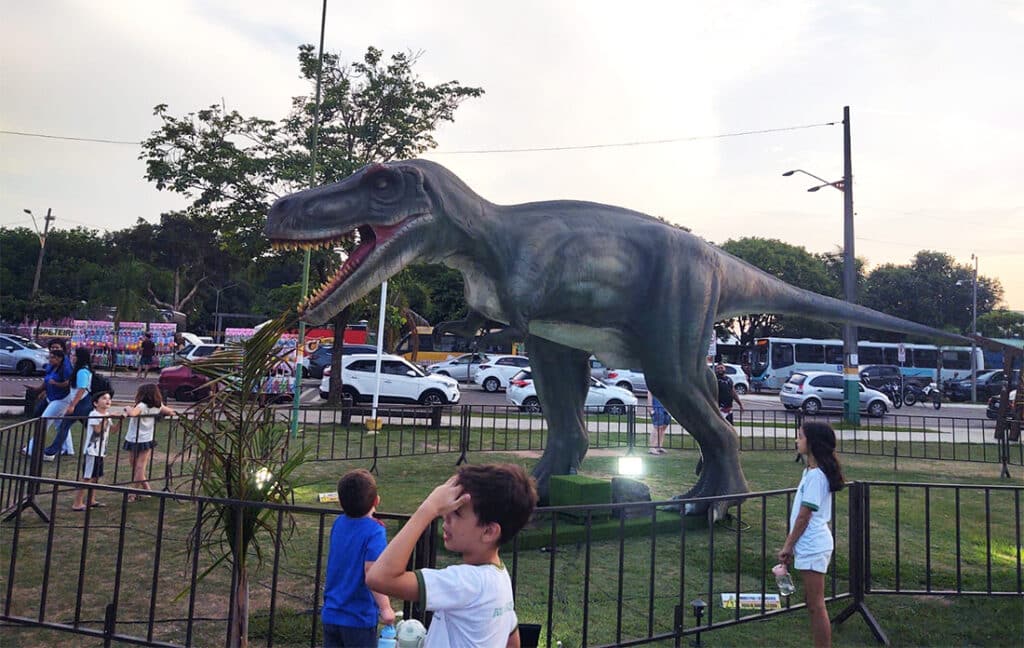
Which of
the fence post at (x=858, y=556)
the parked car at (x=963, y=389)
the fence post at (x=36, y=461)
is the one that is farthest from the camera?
the parked car at (x=963, y=389)

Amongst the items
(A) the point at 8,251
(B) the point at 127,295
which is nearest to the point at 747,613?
(B) the point at 127,295

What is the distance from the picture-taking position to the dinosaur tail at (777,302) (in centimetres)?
654

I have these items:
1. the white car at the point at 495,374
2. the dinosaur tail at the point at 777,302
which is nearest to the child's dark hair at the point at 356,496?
the dinosaur tail at the point at 777,302

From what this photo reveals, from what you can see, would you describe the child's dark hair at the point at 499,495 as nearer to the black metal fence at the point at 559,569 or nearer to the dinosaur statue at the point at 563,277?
the black metal fence at the point at 559,569

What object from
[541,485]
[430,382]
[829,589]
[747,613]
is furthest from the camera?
[430,382]

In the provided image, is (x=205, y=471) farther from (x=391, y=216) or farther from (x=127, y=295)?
(x=127, y=295)

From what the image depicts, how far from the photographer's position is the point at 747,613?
422 centimetres

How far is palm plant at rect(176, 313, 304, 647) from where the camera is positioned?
3.12m

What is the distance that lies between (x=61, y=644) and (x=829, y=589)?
14.8ft

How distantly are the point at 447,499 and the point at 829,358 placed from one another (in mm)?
36653

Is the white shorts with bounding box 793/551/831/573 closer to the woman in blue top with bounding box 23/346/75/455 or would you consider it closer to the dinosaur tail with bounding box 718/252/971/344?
the dinosaur tail with bounding box 718/252/971/344

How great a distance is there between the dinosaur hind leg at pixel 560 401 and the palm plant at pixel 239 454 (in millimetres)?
3424

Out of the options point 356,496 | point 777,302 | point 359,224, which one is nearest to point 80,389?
point 359,224

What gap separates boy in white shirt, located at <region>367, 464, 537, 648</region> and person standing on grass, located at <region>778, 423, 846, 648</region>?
2177 millimetres
